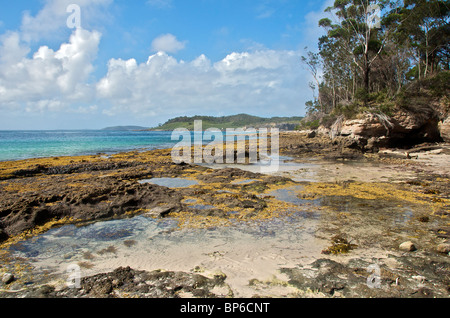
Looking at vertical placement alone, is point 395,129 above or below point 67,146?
above

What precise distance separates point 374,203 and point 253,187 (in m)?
4.24

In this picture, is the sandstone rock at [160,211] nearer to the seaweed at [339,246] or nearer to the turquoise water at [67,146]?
the seaweed at [339,246]

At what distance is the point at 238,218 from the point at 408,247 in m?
3.71

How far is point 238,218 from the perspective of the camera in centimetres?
675

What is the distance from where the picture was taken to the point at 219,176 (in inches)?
476

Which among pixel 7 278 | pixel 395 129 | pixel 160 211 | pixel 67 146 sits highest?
pixel 395 129

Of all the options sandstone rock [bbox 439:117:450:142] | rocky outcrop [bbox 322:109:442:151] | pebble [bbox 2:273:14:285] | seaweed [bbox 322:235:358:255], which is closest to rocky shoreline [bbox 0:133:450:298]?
pebble [bbox 2:273:14:285]

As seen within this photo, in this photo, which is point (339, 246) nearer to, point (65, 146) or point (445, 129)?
point (445, 129)

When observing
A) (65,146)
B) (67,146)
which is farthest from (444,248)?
(65,146)

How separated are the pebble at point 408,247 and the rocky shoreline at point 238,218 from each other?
0.30 feet

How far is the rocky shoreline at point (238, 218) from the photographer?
3602 millimetres

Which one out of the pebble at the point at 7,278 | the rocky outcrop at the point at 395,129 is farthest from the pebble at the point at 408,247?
the rocky outcrop at the point at 395,129
